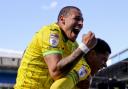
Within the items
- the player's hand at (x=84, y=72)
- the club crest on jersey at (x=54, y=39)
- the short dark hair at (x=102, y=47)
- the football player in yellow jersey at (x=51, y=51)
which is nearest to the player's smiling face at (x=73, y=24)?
the football player in yellow jersey at (x=51, y=51)

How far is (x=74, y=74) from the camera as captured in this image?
13.1 ft

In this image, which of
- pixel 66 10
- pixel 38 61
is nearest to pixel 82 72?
pixel 38 61

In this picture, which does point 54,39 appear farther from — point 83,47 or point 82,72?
point 82,72

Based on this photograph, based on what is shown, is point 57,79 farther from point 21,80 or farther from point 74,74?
point 21,80

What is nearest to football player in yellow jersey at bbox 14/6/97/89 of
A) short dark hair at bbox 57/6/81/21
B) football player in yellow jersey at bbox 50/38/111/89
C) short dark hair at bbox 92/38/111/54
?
short dark hair at bbox 57/6/81/21

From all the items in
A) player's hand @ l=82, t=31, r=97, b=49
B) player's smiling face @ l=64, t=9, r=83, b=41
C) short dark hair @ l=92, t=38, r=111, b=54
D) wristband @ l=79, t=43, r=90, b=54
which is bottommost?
short dark hair @ l=92, t=38, r=111, b=54

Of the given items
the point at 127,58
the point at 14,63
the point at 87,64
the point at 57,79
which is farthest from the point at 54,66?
the point at 14,63

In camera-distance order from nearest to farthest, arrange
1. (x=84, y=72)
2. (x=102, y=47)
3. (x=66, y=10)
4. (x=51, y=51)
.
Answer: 1. (x=51, y=51)
2. (x=66, y=10)
3. (x=84, y=72)
4. (x=102, y=47)

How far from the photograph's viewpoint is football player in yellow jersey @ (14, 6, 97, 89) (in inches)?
152

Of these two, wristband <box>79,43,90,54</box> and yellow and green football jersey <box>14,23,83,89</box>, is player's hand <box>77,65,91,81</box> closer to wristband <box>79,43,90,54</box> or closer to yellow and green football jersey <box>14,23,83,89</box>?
yellow and green football jersey <box>14,23,83,89</box>

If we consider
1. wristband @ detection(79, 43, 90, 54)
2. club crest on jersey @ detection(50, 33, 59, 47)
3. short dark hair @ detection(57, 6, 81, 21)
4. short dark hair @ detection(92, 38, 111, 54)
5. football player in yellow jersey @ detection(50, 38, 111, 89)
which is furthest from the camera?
short dark hair @ detection(92, 38, 111, 54)

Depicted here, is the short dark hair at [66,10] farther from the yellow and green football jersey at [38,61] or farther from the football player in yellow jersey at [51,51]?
the yellow and green football jersey at [38,61]

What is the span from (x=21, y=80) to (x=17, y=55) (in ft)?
118

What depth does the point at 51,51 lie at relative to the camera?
3.94 meters
